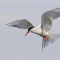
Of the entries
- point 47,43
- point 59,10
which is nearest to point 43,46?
point 47,43

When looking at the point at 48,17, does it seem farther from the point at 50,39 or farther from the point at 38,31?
the point at 50,39

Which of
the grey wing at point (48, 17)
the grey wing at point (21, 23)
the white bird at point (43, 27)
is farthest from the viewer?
the grey wing at point (21, 23)

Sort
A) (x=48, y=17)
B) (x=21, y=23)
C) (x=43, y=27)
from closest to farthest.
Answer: (x=48, y=17)
(x=43, y=27)
(x=21, y=23)

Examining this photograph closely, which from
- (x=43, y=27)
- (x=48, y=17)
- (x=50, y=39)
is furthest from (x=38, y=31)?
(x=48, y=17)

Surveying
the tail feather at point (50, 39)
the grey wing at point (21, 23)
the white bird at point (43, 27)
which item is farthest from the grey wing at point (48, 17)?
the grey wing at point (21, 23)

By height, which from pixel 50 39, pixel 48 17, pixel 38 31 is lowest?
pixel 50 39

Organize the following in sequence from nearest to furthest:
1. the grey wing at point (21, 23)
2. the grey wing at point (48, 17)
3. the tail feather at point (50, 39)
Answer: the grey wing at point (48, 17)
the tail feather at point (50, 39)
the grey wing at point (21, 23)

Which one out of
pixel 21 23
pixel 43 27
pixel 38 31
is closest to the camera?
pixel 38 31

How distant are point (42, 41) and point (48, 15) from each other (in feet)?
4.58

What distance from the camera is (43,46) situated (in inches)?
1260

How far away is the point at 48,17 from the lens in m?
31.4

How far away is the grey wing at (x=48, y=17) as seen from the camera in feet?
101

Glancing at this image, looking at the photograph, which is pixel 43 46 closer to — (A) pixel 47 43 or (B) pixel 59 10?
(A) pixel 47 43

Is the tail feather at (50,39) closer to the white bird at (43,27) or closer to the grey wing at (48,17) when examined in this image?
the white bird at (43,27)
